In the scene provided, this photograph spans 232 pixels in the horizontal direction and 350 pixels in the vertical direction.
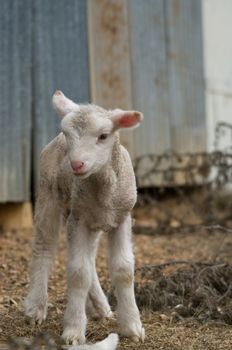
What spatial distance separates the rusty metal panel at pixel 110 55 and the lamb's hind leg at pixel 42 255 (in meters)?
4.81

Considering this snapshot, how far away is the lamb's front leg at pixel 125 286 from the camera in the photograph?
553 cm

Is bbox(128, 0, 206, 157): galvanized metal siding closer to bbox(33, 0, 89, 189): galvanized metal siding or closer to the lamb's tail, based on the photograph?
bbox(33, 0, 89, 189): galvanized metal siding

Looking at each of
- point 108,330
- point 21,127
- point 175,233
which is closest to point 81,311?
point 108,330

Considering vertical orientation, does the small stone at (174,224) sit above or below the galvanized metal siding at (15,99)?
below

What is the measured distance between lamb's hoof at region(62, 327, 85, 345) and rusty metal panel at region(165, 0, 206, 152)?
6.82m

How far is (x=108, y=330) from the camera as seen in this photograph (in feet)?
19.1

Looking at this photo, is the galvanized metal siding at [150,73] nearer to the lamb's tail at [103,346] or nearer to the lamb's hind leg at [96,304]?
the lamb's hind leg at [96,304]

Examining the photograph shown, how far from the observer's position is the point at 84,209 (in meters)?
5.50

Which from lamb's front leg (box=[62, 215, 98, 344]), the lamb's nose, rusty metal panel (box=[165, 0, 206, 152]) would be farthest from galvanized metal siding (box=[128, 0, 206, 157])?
the lamb's nose

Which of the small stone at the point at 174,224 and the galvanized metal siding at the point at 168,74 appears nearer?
the small stone at the point at 174,224

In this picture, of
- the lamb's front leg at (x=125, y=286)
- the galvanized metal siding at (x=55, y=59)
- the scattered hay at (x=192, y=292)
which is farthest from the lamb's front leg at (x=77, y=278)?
the galvanized metal siding at (x=55, y=59)

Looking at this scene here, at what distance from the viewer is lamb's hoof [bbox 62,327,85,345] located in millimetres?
5250

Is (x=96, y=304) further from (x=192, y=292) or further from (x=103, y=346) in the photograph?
(x=103, y=346)

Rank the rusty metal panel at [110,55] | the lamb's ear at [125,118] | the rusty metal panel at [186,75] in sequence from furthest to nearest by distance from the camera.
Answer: the rusty metal panel at [186,75]
the rusty metal panel at [110,55]
the lamb's ear at [125,118]
